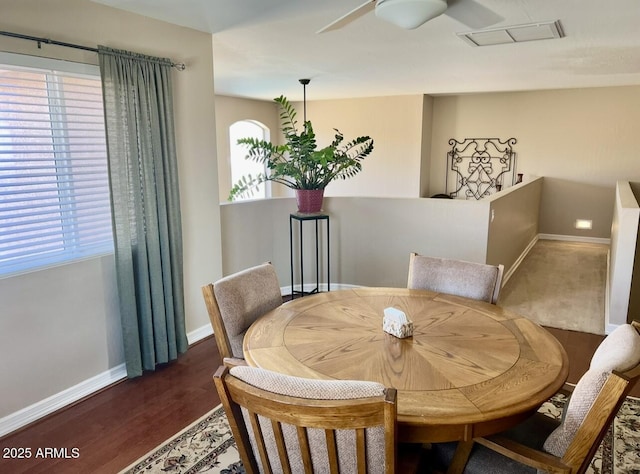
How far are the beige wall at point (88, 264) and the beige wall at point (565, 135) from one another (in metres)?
5.40

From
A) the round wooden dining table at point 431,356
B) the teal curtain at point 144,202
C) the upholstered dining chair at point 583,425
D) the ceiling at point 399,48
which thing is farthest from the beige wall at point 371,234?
the upholstered dining chair at point 583,425

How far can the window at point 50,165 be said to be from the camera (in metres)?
2.32

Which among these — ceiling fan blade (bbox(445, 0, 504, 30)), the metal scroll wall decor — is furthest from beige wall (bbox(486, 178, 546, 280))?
ceiling fan blade (bbox(445, 0, 504, 30))

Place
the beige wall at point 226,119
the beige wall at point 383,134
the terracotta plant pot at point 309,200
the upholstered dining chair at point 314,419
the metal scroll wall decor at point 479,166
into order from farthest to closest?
the metal scroll wall decor at point 479,166
the beige wall at point 383,134
the beige wall at point 226,119
the terracotta plant pot at point 309,200
the upholstered dining chair at point 314,419

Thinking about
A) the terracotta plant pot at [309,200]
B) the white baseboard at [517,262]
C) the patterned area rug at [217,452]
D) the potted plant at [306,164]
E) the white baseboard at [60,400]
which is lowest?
the patterned area rug at [217,452]

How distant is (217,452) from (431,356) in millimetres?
1270

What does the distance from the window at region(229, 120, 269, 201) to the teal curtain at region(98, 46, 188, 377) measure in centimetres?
438

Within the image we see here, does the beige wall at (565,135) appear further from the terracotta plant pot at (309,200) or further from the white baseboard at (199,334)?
the white baseboard at (199,334)

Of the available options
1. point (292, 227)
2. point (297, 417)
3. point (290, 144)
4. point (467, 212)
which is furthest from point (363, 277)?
point (297, 417)

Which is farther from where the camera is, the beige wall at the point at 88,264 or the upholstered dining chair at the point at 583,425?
the beige wall at the point at 88,264

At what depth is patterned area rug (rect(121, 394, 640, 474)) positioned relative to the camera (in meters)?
2.10

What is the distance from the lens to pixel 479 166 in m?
7.57

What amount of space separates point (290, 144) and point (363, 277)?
1551mm

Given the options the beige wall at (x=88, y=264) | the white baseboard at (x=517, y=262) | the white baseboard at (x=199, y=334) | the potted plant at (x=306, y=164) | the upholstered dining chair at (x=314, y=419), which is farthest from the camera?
the white baseboard at (x=517, y=262)
